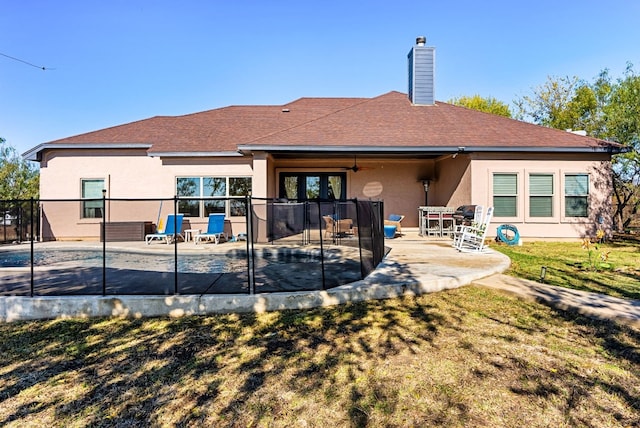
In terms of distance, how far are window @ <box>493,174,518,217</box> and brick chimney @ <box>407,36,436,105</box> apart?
189 inches

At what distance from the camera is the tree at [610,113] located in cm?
1165

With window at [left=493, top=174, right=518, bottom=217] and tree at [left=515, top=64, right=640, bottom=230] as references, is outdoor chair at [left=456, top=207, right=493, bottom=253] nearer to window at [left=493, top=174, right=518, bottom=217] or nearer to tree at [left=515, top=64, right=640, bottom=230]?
window at [left=493, top=174, right=518, bottom=217]

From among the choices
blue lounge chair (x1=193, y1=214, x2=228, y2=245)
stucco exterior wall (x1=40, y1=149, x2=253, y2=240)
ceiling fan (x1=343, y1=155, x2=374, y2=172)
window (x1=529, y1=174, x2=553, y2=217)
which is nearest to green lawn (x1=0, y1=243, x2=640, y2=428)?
blue lounge chair (x1=193, y1=214, x2=228, y2=245)

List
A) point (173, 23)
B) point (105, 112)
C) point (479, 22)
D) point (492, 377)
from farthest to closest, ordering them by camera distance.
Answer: point (105, 112)
point (479, 22)
point (173, 23)
point (492, 377)

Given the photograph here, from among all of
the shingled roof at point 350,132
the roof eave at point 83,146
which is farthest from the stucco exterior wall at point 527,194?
the roof eave at point 83,146

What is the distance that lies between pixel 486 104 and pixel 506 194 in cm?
2838

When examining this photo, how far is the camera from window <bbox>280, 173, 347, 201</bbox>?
13.7 meters

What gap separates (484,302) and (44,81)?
73.9ft

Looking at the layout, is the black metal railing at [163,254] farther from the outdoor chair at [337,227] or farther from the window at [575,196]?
the window at [575,196]

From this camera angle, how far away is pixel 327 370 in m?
2.91

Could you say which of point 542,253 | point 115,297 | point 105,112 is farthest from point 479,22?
point 105,112

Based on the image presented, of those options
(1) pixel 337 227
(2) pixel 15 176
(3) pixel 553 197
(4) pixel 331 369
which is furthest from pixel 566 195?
(2) pixel 15 176

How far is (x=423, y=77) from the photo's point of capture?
13.8m

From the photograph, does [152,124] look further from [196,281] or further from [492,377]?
[492,377]
